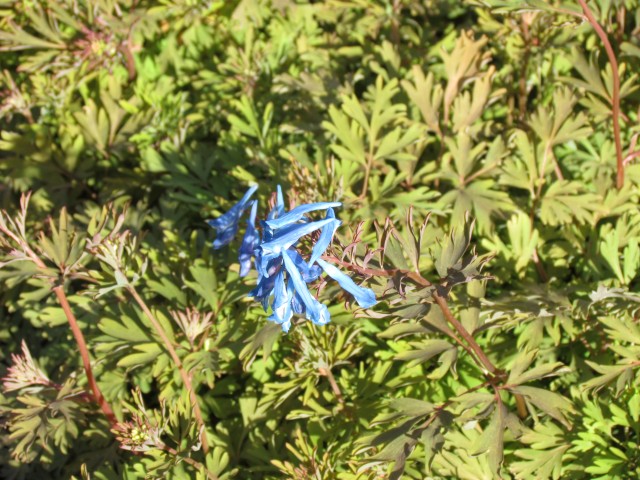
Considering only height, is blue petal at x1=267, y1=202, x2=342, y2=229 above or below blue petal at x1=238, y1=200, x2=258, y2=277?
above

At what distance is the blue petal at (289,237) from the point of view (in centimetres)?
146

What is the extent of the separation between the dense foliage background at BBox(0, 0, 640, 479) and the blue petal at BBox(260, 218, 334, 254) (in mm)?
178

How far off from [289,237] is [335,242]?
254 millimetres

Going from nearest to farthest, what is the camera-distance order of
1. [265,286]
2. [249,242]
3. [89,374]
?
[265,286] → [249,242] → [89,374]

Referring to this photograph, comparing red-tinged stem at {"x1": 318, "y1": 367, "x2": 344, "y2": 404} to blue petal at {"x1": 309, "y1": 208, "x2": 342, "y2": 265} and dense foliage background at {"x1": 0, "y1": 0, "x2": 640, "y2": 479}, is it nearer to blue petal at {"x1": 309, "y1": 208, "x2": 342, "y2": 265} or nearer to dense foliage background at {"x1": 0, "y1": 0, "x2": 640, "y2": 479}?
dense foliage background at {"x1": 0, "y1": 0, "x2": 640, "y2": 479}

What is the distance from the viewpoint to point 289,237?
148cm

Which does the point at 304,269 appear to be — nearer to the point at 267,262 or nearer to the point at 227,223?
the point at 267,262

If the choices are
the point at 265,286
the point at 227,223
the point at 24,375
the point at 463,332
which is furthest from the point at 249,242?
the point at 24,375

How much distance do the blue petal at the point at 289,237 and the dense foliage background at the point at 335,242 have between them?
178mm

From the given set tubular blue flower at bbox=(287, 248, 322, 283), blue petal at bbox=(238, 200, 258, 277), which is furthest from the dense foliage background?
blue petal at bbox=(238, 200, 258, 277)

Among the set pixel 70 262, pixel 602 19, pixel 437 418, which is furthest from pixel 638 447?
pixel 70 262

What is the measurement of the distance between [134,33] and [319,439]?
2.31 m

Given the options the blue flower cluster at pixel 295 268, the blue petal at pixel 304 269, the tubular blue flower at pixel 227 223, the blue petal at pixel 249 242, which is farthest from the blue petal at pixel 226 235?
the blue petal at pixel 304 269

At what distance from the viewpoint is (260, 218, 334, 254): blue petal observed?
1.46 metres
